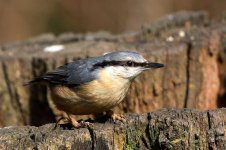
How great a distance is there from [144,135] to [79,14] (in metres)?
7.32

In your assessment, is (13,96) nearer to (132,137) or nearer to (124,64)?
(124,64)

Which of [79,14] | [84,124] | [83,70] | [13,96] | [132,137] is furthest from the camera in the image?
[79,14]

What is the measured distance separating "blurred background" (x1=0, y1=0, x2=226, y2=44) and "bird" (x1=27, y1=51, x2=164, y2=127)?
19.2 feet

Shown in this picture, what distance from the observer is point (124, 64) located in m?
4.93

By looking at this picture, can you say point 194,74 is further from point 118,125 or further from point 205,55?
point 118,125

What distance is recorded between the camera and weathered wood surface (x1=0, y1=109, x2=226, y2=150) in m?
4.14

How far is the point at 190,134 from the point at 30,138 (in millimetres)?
1043

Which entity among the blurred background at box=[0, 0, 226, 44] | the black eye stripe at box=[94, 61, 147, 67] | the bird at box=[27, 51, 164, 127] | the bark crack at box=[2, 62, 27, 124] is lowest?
the bark crack at box=[2, 62, 27, 124]

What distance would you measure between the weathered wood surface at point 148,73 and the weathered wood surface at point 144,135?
2027 mm

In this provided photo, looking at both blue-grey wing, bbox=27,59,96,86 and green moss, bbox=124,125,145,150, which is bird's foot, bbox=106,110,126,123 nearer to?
green moss, bbox=124,125,145,150

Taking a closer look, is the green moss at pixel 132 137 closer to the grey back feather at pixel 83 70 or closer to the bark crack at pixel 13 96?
the grey back feather at pixel 83 70

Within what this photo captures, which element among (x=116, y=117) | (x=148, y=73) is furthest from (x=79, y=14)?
(x=116, y=117)

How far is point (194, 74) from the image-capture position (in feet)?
21.1

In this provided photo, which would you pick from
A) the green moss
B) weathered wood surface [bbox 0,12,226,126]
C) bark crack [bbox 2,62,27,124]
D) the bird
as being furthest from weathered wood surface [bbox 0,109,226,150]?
bark crack [bbox 2,62,27,124]
